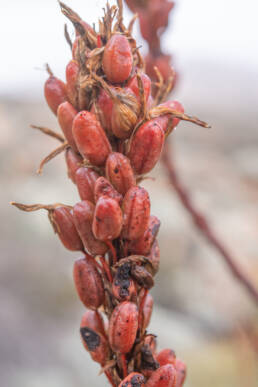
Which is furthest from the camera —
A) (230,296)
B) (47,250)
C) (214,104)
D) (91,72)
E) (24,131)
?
(214,104)

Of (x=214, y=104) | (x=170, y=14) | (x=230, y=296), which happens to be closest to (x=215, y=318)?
(x=230, y=296)

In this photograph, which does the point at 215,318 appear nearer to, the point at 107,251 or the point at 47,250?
the point at 47,250

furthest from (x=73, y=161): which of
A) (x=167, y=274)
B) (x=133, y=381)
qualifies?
(x=167, y=274)

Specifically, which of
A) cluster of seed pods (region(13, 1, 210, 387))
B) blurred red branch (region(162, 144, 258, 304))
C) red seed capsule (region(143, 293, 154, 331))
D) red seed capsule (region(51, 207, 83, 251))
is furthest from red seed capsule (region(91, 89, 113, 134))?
blurred red branch (region(162, 144, 258, 304))

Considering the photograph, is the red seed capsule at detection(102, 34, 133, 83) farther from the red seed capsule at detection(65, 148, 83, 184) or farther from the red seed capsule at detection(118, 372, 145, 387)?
the red seed capsule at detection(118, 372, 145, 387)

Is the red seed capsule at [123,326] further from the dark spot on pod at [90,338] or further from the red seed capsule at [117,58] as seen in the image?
the red seed capsule at [117,58]

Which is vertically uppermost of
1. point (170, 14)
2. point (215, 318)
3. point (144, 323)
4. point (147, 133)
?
point (170, 14)

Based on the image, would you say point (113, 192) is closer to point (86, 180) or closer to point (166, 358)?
point (86, 180)
